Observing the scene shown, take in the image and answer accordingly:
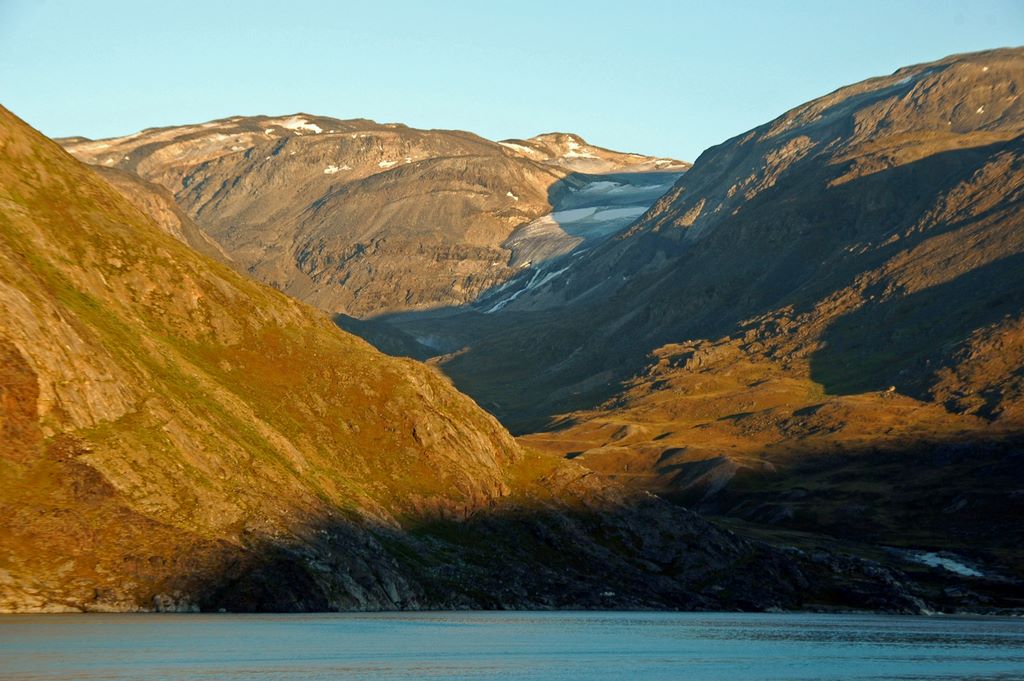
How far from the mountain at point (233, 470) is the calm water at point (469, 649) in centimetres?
570

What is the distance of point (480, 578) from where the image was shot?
16725 cm

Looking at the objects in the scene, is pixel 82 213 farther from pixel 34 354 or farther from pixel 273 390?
pixel 34 354

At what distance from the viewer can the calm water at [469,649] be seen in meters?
92.7

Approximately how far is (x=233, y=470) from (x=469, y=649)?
45905mm

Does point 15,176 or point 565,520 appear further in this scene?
point 565,520

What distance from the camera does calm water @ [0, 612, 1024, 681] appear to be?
304 feet

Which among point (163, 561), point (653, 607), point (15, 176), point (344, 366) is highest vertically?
point (15, 176)

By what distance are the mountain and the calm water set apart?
570 cm

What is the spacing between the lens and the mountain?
132 m

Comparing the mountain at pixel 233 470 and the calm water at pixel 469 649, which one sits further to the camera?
the mountain at pixel 233 470

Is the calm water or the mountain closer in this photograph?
the calm water

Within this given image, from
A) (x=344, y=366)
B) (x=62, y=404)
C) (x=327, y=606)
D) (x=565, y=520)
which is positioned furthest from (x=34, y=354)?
(x=565, y=520)

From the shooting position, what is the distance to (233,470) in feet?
497

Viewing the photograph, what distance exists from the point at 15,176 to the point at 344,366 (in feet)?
152
